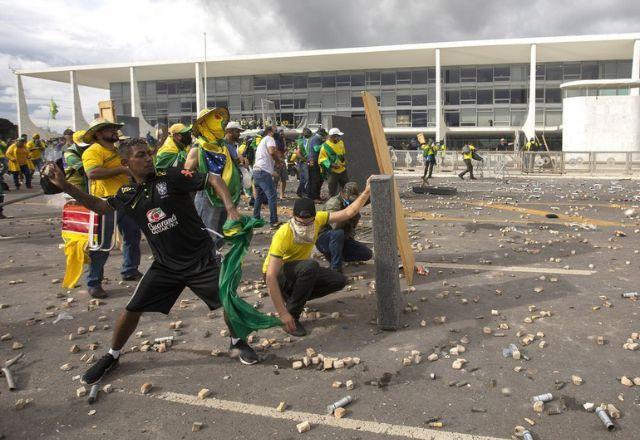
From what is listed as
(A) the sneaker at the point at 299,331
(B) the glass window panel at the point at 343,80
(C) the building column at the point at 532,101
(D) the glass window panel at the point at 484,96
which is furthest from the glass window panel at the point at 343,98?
(A) the sneaker at the point at 299,331

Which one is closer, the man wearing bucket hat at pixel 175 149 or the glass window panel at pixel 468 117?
the man wearing bucket hat at pixel 175 149

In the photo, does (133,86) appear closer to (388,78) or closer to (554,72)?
(388,78)

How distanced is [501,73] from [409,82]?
8620 mm

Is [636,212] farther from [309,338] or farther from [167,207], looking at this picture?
[167,207]

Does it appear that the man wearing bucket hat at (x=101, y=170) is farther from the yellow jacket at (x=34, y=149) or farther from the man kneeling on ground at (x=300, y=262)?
the yellow jacket at (x=34, y=149)

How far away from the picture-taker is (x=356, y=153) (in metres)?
10.5

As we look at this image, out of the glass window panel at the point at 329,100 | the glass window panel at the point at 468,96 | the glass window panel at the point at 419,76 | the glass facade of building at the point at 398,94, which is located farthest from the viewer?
the glass window panel at the point at 329,100

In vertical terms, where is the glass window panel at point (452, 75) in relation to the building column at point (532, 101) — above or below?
above

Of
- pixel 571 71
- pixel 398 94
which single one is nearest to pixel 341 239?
pixel 398 94

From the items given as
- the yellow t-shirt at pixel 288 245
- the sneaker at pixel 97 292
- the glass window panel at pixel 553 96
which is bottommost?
the sneaker at pixel 97 292

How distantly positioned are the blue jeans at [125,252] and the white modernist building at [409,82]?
4306 centimetres

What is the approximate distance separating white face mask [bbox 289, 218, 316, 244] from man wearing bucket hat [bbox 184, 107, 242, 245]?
1290 millimetres

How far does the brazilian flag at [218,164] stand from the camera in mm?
5555

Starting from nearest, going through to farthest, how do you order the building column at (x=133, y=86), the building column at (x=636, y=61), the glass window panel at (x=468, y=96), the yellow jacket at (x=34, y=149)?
the yellow jacket at (x=34, y=149), the building column at (x=636, y=61), the glass window panel at (x=468, y=96), the building column at (x=133, y=86)
